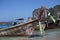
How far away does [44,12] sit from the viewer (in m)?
16.6

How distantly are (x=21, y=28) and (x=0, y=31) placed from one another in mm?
2043

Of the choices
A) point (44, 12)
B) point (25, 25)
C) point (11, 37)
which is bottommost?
point (11, 37)

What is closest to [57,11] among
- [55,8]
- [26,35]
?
[55,8]

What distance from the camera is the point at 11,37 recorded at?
1806cm

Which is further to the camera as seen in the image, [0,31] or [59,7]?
[59,7]

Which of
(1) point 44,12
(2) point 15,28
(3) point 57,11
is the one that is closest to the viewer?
(1) point 44,12

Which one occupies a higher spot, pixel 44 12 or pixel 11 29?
pixel 44 12

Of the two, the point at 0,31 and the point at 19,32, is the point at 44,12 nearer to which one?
the point at 19,32

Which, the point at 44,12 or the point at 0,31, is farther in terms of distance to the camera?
the point at 0,31

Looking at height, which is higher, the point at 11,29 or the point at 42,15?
the point at 42,15

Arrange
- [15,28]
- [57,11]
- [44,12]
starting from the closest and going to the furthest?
[44,12] → [15,28] → [57,11]

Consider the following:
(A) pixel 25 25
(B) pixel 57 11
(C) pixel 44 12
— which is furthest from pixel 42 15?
(B) pixel 57 11

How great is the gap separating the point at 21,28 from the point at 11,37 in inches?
51.5

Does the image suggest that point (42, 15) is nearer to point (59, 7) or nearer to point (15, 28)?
point (15, 28)
